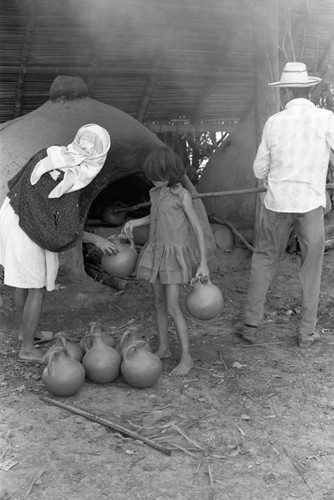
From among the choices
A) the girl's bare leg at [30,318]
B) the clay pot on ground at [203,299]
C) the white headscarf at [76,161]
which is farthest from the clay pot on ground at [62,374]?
the white headscarf at [76,161]

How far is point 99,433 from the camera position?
344 cm

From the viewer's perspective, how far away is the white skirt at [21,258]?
165 inches

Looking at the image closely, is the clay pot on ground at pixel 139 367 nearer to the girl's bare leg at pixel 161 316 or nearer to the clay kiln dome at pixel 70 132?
the girl's bare leg at pixel 161 316

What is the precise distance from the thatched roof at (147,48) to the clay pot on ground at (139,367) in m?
3.30

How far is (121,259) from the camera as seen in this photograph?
168 inches

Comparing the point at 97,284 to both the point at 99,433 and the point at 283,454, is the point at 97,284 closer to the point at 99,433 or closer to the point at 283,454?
the point at 99,433

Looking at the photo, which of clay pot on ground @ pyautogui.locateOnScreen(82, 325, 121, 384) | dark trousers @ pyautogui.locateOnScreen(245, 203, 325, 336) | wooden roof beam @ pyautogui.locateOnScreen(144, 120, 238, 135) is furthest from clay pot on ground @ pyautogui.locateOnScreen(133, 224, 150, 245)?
clay pot on ground @ pyautogui.locateOnScreen(82, 325, 121, 384)

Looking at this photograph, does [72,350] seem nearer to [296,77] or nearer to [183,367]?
[183,367]

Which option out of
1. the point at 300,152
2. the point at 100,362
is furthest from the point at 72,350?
the point at 300,152

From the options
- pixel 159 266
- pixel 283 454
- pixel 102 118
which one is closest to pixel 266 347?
pixel 159 266

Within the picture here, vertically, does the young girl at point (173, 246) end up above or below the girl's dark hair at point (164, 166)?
below

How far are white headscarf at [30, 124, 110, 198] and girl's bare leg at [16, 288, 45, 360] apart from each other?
0.67 metres

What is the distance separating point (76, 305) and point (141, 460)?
2.43 metres

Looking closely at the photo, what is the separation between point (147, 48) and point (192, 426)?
4.29 m
